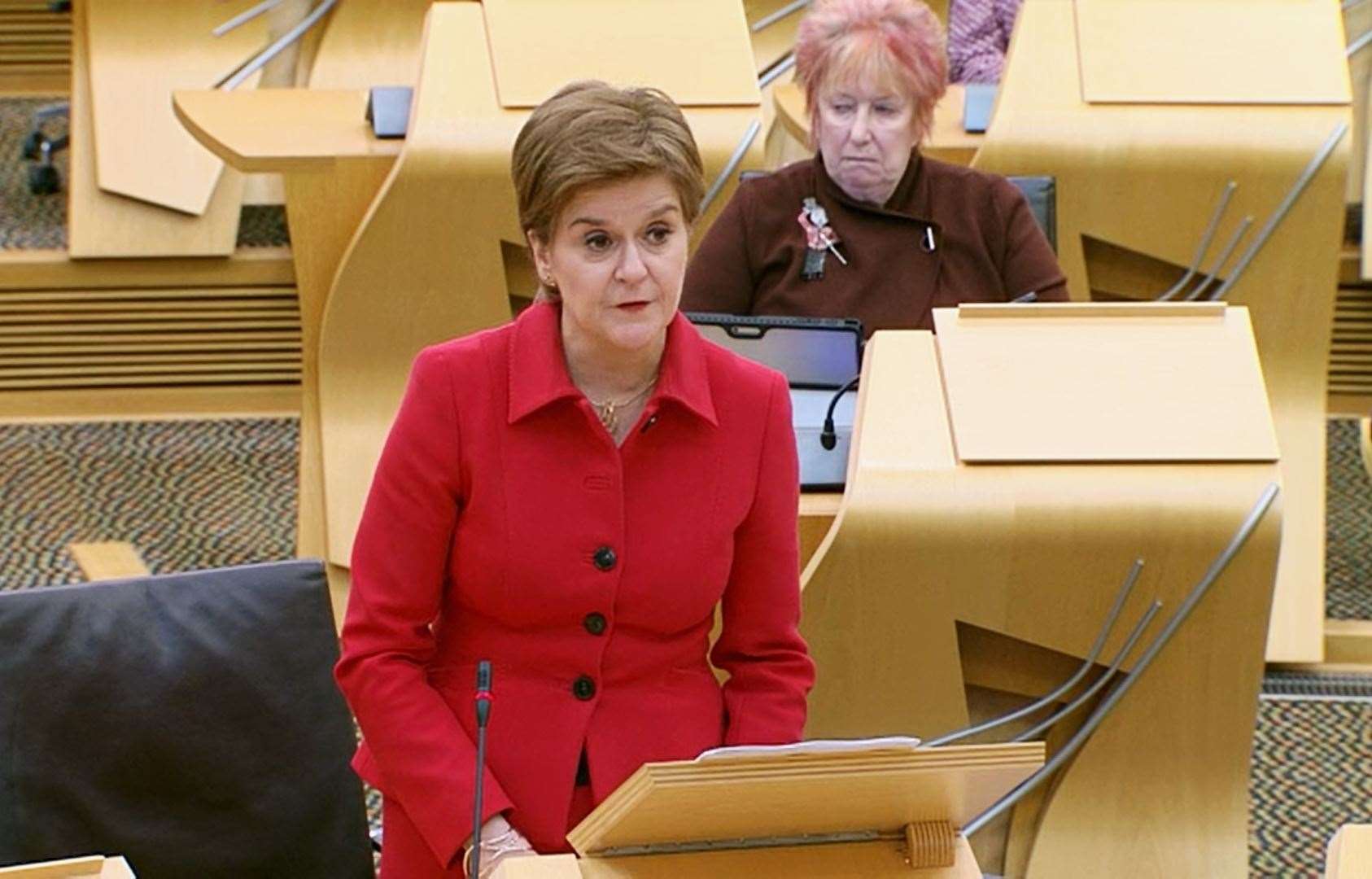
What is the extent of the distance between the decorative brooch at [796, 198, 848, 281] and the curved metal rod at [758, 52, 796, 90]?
1477mm

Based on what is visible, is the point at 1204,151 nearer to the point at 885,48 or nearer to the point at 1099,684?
the point at 885,48

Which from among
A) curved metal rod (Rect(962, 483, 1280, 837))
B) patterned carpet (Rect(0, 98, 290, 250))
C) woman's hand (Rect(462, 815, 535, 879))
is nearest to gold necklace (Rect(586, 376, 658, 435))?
woman's hand (Rect(462, 815, 535, 879))

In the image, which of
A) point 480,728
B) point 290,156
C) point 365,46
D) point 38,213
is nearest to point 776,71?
point 365,46

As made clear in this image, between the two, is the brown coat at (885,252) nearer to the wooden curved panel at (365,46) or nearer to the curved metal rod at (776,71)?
the curved metal rod at (776,71)

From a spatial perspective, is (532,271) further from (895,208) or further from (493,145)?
(895,208)

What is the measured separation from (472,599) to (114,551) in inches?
96.3

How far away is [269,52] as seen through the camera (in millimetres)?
5102

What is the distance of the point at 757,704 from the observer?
2.21 metres

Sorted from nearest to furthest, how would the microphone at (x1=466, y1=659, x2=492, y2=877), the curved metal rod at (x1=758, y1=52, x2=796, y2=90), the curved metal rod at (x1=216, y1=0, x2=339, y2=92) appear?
the microphone at (x1=466, y1=659, x2=492, y2=877) < the curved metal rod at (x1=216, y1=0, x2=339, y2=92) < the curved metal rod at (x1=758, y1=52, x2=796, y2=90)

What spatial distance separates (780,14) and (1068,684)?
294cm

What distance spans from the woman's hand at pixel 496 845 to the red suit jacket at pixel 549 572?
0.06ft

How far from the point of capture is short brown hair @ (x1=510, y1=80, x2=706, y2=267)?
2.00m

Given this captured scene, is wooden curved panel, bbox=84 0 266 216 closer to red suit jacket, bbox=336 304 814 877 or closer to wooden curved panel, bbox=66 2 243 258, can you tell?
wooden curved panel, bbox=66 2 243 258

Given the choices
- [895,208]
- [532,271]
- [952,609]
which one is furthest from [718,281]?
[952,609]
